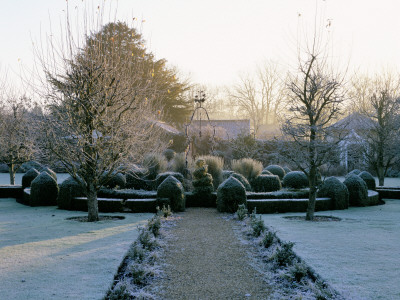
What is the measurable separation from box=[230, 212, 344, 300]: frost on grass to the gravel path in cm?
17

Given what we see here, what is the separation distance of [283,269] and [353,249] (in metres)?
1.74

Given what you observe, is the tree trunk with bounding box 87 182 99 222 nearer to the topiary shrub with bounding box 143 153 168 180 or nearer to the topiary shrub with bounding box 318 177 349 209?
the topiary shrub with bounding box 143 153 168 180

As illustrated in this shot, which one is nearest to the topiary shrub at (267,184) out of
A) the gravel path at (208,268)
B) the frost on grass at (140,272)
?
the gravel path at (208,268)

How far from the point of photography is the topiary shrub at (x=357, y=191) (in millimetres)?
12562

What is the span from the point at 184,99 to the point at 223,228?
29799 mm

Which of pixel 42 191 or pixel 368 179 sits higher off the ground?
pixel 368 179

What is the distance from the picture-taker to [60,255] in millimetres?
6078

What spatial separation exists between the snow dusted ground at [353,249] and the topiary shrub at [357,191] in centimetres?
156

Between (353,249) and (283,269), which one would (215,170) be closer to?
(353,249)

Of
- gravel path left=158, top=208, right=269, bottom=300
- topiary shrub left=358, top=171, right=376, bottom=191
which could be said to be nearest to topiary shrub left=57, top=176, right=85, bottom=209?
gravel path left=158, top=208, right=269, bottom=300

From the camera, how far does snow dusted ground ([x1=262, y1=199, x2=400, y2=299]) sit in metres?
4.67

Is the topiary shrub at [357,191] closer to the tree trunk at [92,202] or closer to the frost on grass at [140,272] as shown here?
Answer: the frost on grass at [140,272]

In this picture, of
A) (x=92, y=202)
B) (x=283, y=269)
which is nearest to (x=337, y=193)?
(x=283, y=269)

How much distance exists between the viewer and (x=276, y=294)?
15.2 ft
